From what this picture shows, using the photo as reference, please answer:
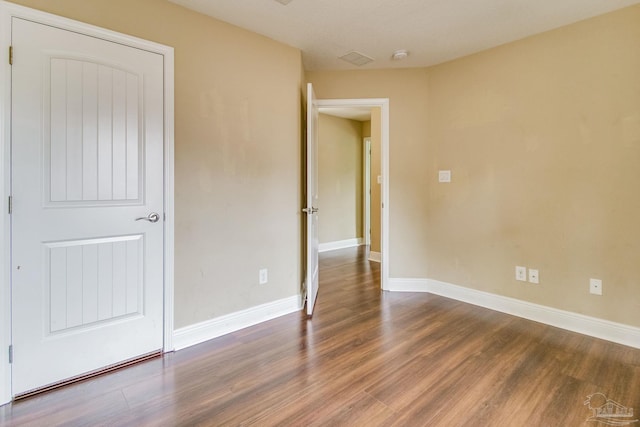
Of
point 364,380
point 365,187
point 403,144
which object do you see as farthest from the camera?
point 365,187

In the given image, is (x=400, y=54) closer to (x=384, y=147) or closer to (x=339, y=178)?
(x=384, y=147)

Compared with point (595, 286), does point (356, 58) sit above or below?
above

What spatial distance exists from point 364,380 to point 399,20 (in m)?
2.61

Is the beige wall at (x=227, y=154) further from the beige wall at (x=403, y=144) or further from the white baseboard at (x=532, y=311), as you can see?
the white baseboard at (x=532, y=311)

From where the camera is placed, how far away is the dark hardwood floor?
1585mm

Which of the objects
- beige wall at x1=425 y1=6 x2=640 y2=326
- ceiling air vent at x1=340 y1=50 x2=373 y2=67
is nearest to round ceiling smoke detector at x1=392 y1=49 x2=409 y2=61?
ceiling air vent at x1=340 y1=50 x2=373 y2=67

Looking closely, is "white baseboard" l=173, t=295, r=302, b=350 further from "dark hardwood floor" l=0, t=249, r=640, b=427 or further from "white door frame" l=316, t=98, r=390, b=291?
"white door frame" l=316, t=98, r=390, b=291

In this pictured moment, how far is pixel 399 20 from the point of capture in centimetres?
249

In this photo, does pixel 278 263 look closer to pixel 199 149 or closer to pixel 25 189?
pixel 199 149

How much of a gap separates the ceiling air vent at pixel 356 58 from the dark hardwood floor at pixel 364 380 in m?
2.54

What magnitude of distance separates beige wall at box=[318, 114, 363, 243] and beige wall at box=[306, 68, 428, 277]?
223cm

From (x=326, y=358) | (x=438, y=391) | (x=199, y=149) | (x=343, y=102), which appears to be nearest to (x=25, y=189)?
(x=199, y=149)

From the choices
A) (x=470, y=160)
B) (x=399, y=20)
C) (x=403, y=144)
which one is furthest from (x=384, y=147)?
(x=399, y=20)

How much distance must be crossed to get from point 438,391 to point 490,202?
198cm
